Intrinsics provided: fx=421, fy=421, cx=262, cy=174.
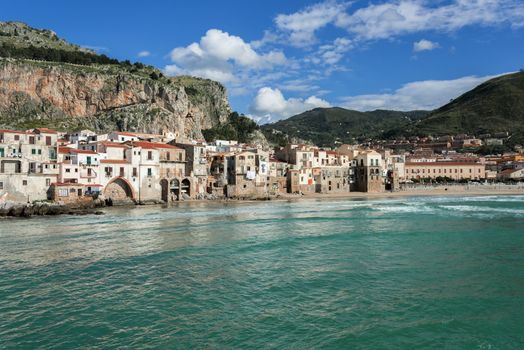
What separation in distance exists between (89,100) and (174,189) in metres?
51.5

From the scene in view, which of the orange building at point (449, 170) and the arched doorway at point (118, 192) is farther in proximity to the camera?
the orange building at point (449, 170)

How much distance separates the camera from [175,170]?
57.8 m

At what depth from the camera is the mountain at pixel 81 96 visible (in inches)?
3477

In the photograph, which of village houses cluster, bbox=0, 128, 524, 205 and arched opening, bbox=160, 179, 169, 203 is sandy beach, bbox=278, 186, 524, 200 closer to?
village houses cluster, bbox=0, 128, 524, 205

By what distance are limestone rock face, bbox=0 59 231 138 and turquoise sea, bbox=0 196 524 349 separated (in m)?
67.4

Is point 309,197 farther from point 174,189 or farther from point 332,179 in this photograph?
point 174,189

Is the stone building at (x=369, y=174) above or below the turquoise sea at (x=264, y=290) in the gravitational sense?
above

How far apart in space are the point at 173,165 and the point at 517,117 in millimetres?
143500

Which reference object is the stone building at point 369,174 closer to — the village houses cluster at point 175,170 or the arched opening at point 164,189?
the village houses cluster at point 175,170

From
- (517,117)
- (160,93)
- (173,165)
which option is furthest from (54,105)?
(517,117)

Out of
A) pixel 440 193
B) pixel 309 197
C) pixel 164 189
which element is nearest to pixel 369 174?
pixel 440 193

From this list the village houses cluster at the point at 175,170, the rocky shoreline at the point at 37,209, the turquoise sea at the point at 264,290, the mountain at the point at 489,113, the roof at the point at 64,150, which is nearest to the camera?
the turquoise sea at the point at 264,290

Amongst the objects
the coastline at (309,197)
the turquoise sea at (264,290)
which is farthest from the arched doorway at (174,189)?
the turquoise sea at (264,290)

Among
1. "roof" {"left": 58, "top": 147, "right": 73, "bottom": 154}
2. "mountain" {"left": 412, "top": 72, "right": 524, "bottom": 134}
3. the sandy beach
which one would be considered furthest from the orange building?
"roof" {"left": 58, "top": 147, "right": 73, "bottom": 154}
